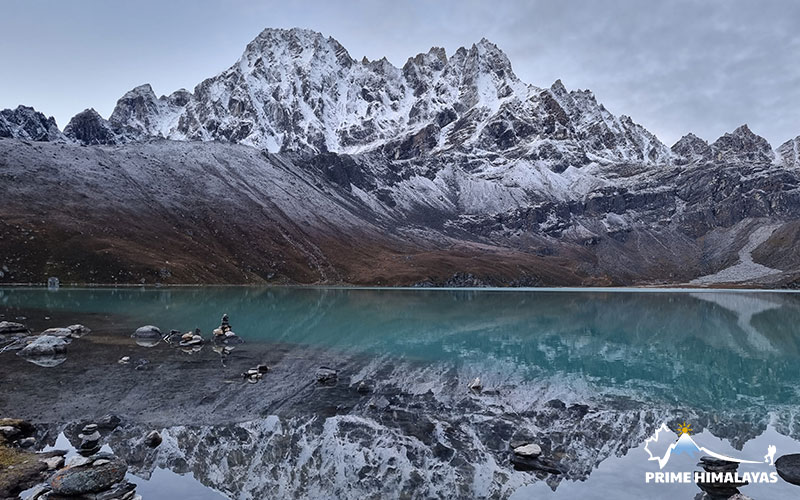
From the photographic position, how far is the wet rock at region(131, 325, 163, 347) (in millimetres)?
45706

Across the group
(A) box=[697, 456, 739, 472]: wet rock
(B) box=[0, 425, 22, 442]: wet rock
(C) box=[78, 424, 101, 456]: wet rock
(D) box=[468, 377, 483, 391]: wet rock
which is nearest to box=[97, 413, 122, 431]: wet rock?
(C) box=[78, 424, 101, 456]: wet rock

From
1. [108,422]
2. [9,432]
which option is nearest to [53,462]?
[9,432]

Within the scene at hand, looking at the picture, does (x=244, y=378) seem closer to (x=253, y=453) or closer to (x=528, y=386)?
(x=253, y=453)

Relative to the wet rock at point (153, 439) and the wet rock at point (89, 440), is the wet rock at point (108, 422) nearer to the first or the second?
the wet rock at point (89, 440)

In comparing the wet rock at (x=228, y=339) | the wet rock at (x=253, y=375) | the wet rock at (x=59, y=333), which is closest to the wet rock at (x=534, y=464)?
the wet rock at (x=253, y=375)

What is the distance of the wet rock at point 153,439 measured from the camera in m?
21.3

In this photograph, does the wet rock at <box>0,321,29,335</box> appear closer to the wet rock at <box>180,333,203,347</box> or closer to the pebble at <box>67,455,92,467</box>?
the wet rock at <box>180,333,203,347</box>

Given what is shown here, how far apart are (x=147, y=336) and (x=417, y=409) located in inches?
1246

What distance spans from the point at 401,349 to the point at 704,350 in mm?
34451

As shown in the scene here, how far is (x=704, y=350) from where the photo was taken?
56250mm

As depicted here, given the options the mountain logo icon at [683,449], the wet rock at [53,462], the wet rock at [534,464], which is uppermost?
the wet rock at [53,462]

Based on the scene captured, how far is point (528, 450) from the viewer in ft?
72.1

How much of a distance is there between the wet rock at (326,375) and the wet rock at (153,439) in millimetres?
12743

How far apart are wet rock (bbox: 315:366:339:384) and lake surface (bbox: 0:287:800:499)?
2.27 ft
